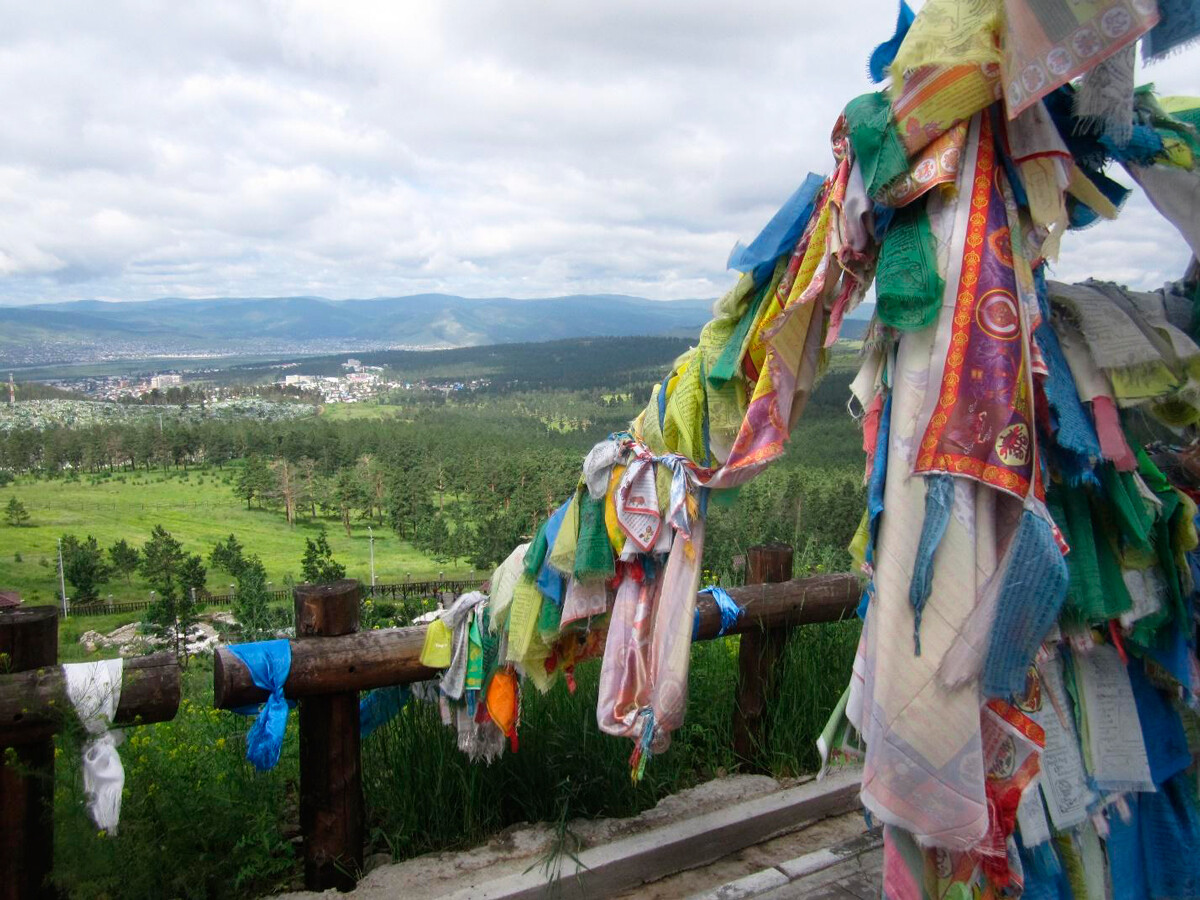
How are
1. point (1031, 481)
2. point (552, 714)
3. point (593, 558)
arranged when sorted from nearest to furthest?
point (1031, 481)
point (593, 558)
point (552, 714)

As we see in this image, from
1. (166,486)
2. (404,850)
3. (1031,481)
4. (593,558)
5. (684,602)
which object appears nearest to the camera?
(1031,481)

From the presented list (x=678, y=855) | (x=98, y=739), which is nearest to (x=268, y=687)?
(x=98, y=739)

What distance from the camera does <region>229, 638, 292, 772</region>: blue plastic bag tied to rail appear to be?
2326mm

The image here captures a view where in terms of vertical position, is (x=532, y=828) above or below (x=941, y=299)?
below

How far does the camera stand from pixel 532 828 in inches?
107

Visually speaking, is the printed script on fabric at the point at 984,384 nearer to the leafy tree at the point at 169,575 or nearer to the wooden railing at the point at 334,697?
the wooden railing at the point at 334,697

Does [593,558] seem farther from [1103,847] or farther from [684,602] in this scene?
[1103,847]

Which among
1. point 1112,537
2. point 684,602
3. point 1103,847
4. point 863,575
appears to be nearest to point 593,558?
point 684,602

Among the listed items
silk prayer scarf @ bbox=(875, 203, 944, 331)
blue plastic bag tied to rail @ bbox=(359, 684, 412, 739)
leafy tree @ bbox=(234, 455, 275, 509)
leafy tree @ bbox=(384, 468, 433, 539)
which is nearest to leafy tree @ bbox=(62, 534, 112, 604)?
leafy tree @ bbox=(234, 455, 275, 509)

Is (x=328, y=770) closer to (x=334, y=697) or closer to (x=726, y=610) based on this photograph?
(x=334, y=697)

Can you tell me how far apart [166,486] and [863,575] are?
50773mm

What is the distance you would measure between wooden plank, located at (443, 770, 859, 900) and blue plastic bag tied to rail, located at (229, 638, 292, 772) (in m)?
0.68

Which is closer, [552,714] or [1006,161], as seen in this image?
[1006,161]

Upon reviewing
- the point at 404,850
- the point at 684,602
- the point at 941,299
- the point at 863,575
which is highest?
the point at 941,299
